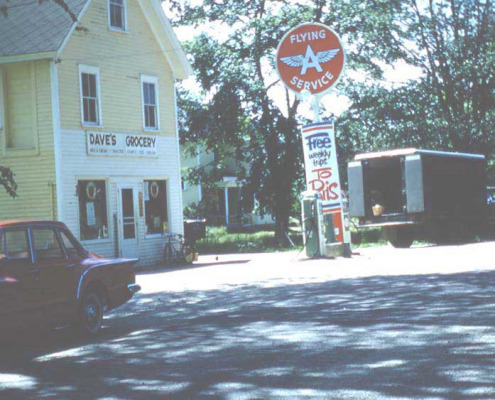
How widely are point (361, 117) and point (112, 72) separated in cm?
1468

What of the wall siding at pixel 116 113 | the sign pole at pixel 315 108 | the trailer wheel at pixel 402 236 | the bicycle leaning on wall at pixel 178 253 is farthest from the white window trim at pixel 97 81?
the trailer wheel at pixel 402 236

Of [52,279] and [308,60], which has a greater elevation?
[308,60]

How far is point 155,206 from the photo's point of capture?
27234 millimetres

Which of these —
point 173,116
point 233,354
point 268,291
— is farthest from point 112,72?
point 233,354

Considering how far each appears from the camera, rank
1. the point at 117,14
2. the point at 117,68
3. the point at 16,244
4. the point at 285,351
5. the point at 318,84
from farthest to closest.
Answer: the point at 117,14 < the point at 117,68 < the point at 318,84 < the point at 16,244 < the point at 285,351

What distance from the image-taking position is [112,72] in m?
25.7

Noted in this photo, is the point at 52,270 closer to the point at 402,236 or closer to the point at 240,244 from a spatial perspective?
the point at 402,236

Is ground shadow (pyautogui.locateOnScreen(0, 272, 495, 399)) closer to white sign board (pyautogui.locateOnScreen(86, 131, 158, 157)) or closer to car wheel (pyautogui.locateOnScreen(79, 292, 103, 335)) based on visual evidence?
car wheel (pyautogui.locateOnScreen(79, 292, 103, 335))

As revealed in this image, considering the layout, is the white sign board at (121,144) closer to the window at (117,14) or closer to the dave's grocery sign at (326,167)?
the window at (117,14)

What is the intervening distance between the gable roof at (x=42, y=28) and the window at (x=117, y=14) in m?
0.80

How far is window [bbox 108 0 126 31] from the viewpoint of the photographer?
26062 millimetres

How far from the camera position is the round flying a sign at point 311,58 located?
994 inches

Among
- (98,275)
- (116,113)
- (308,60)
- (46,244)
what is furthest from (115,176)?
(46,244)

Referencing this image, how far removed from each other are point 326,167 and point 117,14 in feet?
26.4
